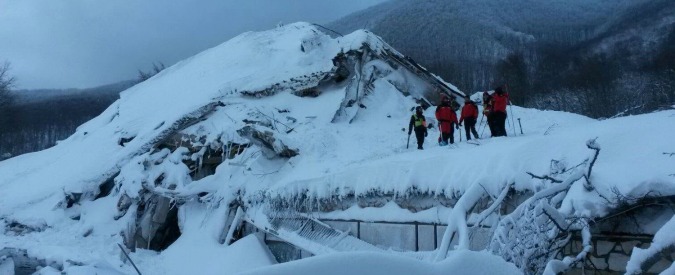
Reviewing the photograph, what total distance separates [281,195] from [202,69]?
11481 millimetres

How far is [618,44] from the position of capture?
4438 centimetres

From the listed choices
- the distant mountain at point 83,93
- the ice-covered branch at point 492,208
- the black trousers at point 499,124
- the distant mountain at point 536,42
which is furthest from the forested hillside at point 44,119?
the ice-covered branch at point 492,208

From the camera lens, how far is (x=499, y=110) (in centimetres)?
1113

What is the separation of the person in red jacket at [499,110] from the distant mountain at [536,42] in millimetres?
6518

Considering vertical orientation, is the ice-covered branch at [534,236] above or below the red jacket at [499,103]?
below

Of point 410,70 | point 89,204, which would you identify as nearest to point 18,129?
point 89,204

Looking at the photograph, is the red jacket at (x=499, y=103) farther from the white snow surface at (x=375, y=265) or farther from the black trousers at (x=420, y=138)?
the white snow surface at (x=375, y=265)

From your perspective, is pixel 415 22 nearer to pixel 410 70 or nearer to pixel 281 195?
pixel 410 70

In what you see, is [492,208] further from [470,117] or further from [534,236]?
[470,117]

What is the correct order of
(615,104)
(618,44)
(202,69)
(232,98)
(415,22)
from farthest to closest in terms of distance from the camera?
1. (415,22)
2. (618,44)
3. (615,104)
4. (202,69)
5. (232,98)

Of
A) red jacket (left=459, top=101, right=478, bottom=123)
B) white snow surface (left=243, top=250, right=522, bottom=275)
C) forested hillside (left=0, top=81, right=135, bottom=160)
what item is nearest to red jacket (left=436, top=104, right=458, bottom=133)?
red jacket (left=459, top=101, right=478, bottom=123)

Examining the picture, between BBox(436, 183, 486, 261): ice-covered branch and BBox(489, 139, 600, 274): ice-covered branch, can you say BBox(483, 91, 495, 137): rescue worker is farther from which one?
BBox(436, 183, 486, 261): ice-covered branch

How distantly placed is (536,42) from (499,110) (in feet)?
156

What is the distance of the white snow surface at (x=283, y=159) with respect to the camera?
22.1ft
